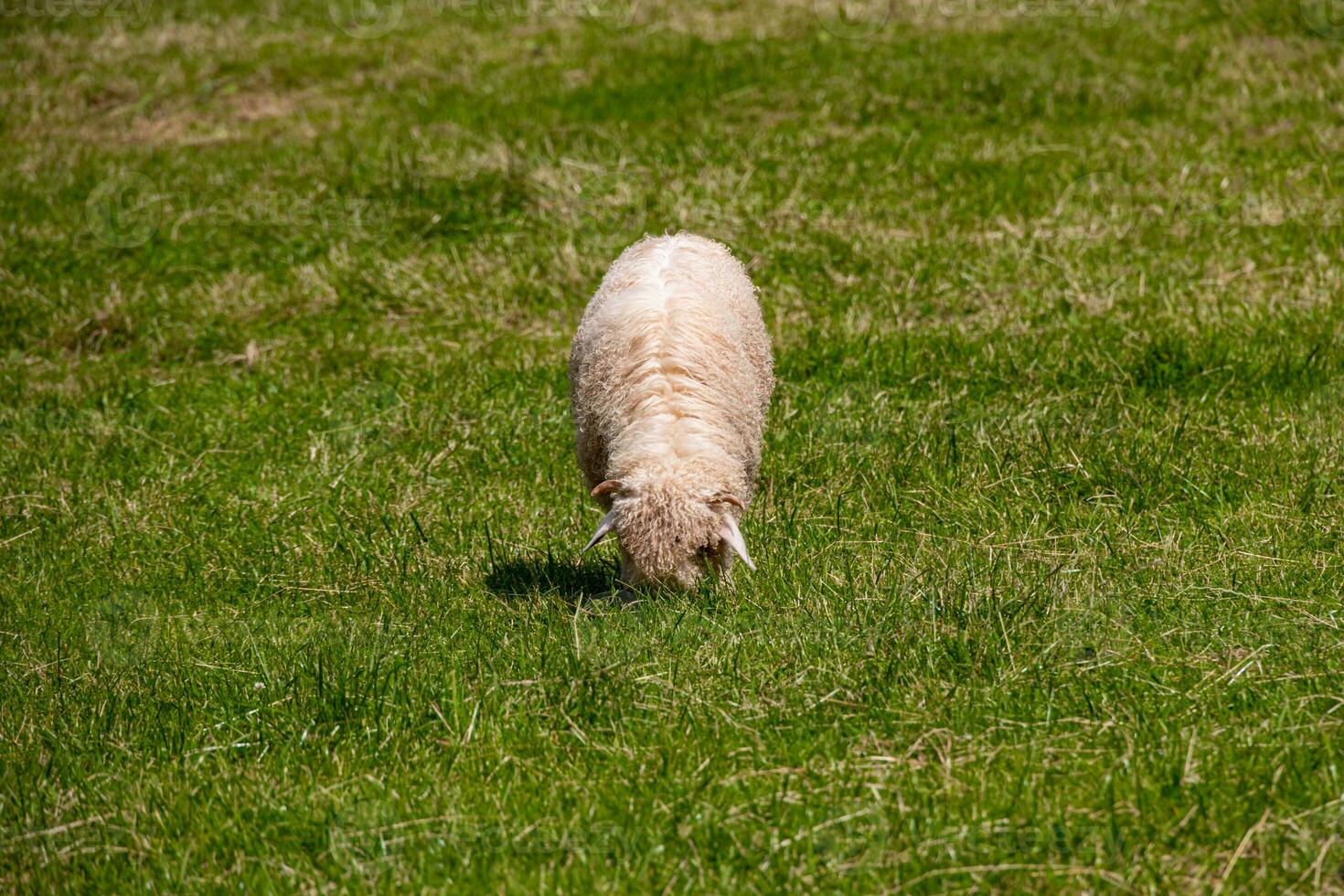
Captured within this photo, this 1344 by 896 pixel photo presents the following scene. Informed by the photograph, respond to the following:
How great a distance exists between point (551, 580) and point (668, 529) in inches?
32.6

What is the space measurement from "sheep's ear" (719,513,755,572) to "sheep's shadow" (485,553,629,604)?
1.62ft

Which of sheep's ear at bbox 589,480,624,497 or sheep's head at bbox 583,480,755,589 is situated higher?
sheep's ear at bbox 589,480,624,497

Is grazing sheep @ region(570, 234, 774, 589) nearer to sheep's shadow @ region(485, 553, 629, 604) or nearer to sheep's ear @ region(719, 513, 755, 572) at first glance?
sheep's ear @ region(719, 513, 755, 572)

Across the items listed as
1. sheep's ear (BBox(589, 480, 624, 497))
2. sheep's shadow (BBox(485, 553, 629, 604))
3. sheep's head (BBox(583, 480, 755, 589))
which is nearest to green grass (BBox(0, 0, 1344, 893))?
sheep's shadow (BBox(485, 553, 629, 604))

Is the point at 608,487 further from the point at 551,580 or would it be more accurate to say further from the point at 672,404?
the point at 551,580

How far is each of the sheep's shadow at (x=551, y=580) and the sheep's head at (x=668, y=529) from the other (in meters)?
0.25

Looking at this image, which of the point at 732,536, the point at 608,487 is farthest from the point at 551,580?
the point at 732,536

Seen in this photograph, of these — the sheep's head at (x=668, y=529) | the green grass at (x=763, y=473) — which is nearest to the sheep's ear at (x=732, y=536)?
the sheep's head at (x=668, y=529)

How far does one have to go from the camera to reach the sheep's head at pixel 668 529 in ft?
17.5

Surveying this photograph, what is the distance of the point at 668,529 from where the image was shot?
5.32 metres

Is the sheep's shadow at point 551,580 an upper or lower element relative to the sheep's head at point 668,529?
lower

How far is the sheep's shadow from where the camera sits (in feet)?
18.8

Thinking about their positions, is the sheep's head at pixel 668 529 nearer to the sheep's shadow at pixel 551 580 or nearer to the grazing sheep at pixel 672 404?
the grazing sheep at pixel 672 404

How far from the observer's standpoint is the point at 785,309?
30.4 feet
